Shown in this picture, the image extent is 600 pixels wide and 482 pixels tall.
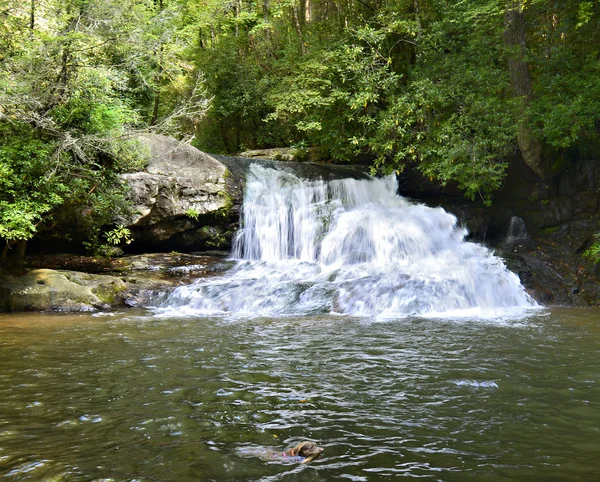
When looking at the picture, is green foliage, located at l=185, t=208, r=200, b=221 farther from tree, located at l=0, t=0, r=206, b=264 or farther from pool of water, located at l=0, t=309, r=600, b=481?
pool of water, located at l=0, t=309, r=600, b=481

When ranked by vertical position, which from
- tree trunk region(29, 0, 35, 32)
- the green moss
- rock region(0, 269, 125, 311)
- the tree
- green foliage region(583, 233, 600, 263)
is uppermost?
tree trunk region(29, 0, 35, 32)

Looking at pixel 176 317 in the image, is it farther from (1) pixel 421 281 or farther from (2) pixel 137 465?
(2) pixel 137 465

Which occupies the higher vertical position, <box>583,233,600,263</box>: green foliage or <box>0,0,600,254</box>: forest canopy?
<box>0,0,600,254</box>: forest canopy

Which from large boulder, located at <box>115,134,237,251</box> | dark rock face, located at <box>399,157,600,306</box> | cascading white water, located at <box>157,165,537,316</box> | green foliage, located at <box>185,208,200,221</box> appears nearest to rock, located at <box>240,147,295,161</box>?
cascading white water, located at <box>157,165,537,316</box>

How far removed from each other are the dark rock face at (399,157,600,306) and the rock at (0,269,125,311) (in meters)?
9.52

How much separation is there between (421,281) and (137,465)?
340 inches

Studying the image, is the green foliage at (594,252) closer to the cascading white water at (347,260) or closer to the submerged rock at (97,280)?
the cascading white water at (347,260)

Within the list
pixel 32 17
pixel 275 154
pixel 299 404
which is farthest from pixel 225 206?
pixel 299 404

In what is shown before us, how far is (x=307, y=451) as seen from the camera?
3307mm

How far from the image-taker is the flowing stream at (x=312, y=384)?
3.23m

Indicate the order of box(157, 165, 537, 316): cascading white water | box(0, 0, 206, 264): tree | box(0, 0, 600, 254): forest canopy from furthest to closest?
box(157, 165, 537, 316): cascading white water, box(0, 0, 600, 254): forest canopy, box(0, 0, 206, 264): tree


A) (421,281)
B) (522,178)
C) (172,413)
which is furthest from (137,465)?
(522,178)

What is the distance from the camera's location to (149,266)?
1248 centimetres

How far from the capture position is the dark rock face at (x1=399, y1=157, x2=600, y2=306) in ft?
39.4
